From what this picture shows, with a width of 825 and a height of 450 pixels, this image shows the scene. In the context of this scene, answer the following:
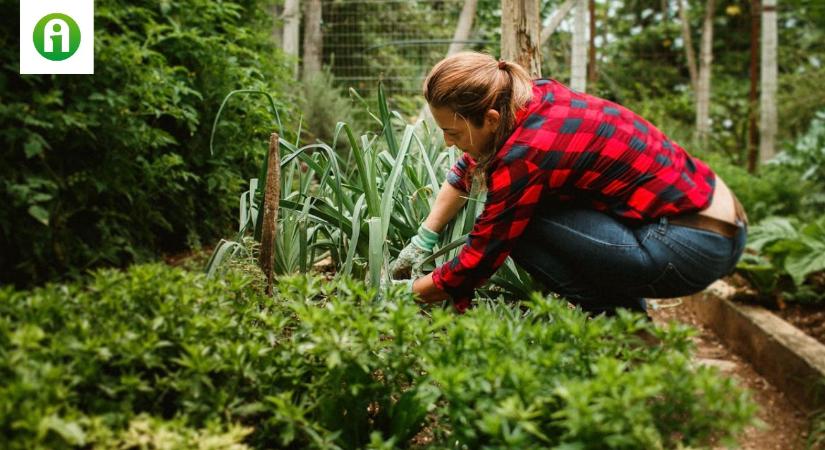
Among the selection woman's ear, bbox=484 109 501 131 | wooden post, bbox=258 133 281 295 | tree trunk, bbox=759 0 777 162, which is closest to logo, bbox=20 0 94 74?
wooden post, bbox=258 133 281 295

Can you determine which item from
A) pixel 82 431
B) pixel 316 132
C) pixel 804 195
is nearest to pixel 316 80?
pixel 316 132

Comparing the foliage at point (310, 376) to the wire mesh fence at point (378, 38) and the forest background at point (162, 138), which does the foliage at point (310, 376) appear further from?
the wire mesh fence at point (378, 38)

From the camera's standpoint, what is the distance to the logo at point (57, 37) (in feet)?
9.48

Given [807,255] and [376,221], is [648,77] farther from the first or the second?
[376,221]

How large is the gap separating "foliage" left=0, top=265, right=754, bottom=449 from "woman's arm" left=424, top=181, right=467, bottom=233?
2.49 ft

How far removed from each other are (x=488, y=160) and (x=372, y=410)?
749 mm

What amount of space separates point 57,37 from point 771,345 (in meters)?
3.26

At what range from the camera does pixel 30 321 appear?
1278 mm

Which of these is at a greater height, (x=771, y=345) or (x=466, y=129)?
(x=466, y=129)

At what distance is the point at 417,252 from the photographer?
2367 mm

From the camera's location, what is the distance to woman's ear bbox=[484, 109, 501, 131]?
6.38 ft

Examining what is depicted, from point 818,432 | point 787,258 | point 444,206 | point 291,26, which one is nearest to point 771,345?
point 787,258

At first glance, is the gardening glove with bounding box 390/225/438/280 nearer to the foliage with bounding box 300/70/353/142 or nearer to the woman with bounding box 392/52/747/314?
the woman with bounding box 392/52/747/314

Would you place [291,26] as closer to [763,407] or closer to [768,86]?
[768,86]
